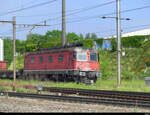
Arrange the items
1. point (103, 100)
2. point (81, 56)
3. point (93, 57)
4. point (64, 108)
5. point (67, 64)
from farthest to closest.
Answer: point (93, 57), point (81, 56), point (67, 64), point (103, 100), point (64, 108)

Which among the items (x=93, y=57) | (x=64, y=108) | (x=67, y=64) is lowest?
(x=64, y=108)

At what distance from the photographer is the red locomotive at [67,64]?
27.2m

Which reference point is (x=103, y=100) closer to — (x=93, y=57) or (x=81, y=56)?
(x=81, y=56)

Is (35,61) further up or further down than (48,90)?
further up

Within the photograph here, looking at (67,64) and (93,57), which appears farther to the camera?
(93,57)

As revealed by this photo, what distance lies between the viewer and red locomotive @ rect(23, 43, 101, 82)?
27.2m

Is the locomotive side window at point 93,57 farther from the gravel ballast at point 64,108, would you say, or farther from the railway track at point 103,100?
the gravel ballast at point 64,108

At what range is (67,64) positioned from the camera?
27.5 m

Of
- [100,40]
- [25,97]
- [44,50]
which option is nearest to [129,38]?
[100,40]

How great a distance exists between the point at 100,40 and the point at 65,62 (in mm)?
21891

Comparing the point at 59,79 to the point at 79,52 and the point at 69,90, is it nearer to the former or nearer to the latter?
the point at 79,52

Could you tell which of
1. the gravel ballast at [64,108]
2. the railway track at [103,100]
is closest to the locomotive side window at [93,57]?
the railway track at [103,100]

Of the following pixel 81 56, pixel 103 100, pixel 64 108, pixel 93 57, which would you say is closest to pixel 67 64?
pixel 81 56

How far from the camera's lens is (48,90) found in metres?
21.9
